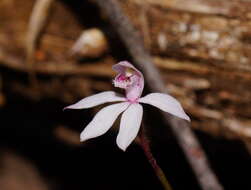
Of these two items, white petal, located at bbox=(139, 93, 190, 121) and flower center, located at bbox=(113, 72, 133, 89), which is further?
flower center, located at bbox=(113, 72, 133, 89)

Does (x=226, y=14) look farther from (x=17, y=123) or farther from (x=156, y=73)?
(x=17, y=123)

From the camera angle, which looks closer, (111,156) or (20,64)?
(20,64)

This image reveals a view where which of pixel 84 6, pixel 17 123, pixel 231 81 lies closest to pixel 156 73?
pixel 231 81

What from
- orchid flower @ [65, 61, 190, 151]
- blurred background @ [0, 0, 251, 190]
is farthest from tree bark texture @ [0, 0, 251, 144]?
orchid flower @ [65, 61, 190, 151]

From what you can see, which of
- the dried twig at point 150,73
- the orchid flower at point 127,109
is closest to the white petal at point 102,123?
the orchid flower at point 127,109

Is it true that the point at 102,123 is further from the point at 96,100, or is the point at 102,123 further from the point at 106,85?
the point at 106,85

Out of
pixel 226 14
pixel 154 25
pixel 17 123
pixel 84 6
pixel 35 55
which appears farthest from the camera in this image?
pixel 17 123

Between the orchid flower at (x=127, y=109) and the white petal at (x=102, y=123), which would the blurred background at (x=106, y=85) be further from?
the white petal at (x=102, y=123)

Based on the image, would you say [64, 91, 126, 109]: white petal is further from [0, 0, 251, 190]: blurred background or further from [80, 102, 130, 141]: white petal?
[0, 0, 251, 190]: blurred background
